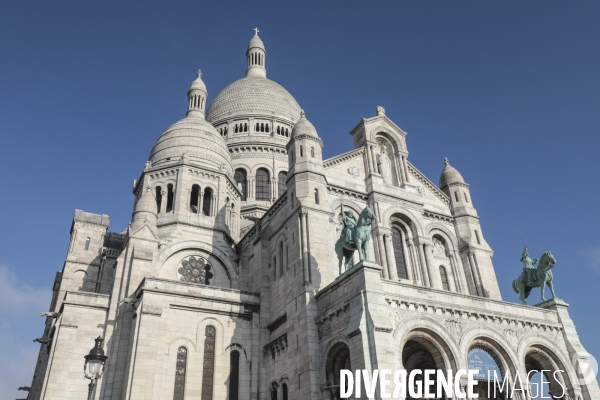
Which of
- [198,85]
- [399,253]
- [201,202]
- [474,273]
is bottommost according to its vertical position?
[474,273]

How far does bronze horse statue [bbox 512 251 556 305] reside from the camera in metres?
27.7

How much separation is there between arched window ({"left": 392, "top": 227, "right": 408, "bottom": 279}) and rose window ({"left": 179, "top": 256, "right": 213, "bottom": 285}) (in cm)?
1255

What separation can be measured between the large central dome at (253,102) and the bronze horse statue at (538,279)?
3282cm

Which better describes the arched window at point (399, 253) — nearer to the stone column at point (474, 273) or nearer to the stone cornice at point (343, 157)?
the stone column at point (474, 273)

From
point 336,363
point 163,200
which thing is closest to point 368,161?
point 336,363

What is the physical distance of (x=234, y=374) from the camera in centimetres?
2756

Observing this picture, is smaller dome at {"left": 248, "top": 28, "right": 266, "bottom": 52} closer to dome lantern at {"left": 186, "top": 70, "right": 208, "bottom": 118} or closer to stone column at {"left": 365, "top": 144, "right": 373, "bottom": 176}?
dome lantern at {"left": 186, "top": 70, "right": 208, "bottom": 118}

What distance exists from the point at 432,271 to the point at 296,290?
9.64 metres

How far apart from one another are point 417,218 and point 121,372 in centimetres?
1980

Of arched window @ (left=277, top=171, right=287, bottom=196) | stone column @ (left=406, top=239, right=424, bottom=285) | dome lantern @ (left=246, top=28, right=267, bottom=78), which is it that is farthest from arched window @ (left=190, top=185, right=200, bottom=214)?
dome lantern @ (left=246, top=28, right=267, bottom=78)

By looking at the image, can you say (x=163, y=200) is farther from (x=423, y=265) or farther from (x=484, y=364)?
(x=484, y=364)

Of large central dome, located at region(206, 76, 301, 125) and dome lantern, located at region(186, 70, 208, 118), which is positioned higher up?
large central dome, located at region(206, 76, 301, 125)

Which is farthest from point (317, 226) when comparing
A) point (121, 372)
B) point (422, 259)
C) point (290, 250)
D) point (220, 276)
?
point (121, 372)

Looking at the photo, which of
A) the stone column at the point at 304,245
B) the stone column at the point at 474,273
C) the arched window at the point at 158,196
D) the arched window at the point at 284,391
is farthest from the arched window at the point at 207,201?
the stone column at the point at 474,273
